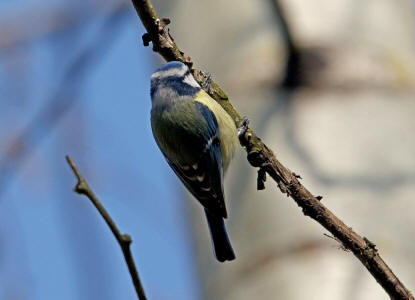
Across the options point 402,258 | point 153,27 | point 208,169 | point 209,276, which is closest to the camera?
point 153,27

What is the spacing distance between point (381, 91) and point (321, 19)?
19cm

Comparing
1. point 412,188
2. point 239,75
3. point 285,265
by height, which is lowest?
point 285,265

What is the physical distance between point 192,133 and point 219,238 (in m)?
0.26

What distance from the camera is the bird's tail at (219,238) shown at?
1.20m

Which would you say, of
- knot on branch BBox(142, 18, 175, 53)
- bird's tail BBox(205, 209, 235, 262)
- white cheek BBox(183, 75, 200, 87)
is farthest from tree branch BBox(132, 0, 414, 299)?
white cheek BBox(183, 75, 200, 87)

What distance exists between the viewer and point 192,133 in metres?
1.44

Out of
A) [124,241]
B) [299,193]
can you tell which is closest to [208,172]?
[299,193]

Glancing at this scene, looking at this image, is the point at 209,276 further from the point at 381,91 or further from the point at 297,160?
the point at 381,91

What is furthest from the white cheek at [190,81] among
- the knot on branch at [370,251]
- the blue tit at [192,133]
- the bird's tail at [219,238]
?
the knot on branch at [370,251]

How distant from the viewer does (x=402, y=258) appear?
115 centimetres

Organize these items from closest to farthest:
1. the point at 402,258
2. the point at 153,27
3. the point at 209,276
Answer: the point at 153,27 → the point at 402,258 → the point at 209,276

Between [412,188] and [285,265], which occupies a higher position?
[412,188]

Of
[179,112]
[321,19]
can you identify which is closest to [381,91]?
[321,19]

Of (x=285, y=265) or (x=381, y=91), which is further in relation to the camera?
(x=381, y=91)
